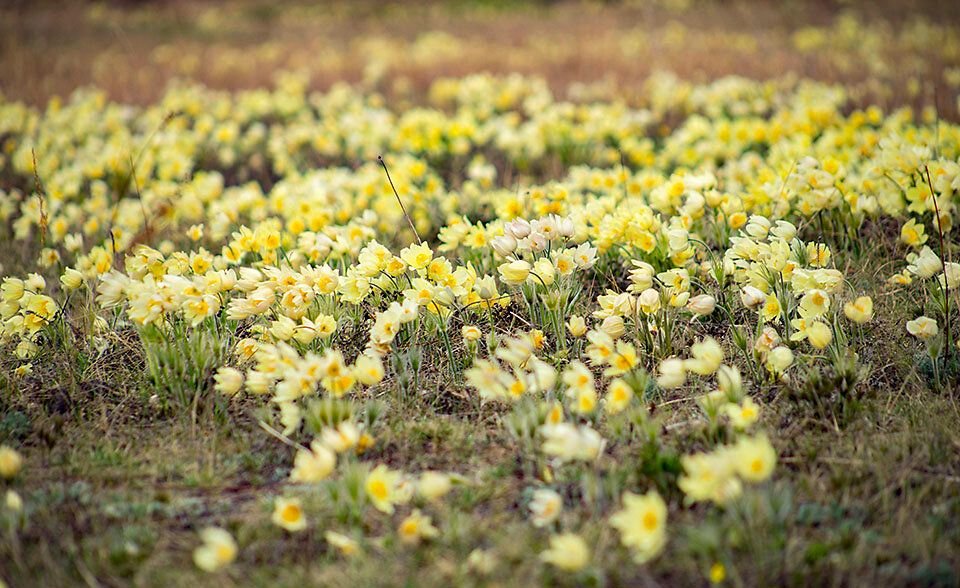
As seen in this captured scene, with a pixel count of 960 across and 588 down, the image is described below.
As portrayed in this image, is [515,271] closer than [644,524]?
No

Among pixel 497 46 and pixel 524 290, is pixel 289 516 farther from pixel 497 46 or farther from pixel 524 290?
pixel 497 46

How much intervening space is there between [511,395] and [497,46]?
9.12 meters

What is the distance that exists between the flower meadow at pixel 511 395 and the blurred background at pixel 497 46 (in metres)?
3.57

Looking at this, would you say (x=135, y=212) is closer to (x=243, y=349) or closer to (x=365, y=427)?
(x=243, y=349)

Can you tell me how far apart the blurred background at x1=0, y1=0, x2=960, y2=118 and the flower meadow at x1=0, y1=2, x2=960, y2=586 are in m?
3.57

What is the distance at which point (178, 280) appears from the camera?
2592 millimetres

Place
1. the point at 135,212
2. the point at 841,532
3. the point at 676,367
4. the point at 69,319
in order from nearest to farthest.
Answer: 1. the point at 841,532
2. the point at 676,367
3. the point at 69,319
4. the point at 135,212

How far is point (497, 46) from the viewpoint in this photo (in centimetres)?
1072

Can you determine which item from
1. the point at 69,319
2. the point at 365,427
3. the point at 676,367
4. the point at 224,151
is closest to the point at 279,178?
the point at 224,151

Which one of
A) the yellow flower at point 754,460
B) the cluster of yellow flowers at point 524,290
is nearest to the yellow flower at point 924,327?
the cluster of yellow flowers at point 524,290

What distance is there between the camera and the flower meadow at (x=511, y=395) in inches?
77.1

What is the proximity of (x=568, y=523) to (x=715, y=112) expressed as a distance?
201 inches

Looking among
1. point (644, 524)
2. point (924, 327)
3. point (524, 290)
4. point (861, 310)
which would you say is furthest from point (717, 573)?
point (524, 290)

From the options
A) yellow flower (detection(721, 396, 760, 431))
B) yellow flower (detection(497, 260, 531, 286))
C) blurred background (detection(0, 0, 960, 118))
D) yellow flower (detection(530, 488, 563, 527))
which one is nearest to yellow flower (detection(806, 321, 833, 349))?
yellow flower (detection(721, 396, 760, 431))
